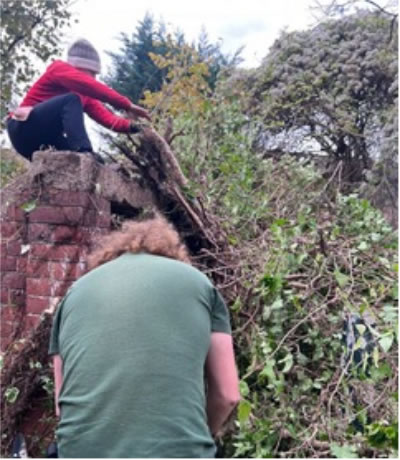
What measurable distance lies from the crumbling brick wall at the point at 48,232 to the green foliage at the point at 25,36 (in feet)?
21.4

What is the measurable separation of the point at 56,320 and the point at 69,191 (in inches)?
49.6

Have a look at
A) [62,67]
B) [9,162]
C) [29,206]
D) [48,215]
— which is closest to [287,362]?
A: [48,215]

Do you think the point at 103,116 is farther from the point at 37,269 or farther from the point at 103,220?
the point at 37,269

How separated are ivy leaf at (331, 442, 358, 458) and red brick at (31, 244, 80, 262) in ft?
5.31

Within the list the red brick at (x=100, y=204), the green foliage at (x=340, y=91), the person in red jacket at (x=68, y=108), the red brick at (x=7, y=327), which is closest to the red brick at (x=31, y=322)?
the red brick at (x=7, y=327)

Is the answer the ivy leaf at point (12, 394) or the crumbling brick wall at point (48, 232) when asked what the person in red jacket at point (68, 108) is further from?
the ivy leaf at point (12, 394)

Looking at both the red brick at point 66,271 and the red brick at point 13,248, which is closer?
the red brick at point 66,271

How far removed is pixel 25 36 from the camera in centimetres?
932

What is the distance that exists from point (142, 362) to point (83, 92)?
228 cm

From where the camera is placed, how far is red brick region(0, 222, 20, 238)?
10.3ft

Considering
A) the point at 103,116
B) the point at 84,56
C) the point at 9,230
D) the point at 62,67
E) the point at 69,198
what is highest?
the point at 84,56

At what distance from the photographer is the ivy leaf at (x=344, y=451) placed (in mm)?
2184

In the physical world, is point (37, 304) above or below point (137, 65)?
below

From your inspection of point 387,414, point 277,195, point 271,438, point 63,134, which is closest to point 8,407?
point 271,438
